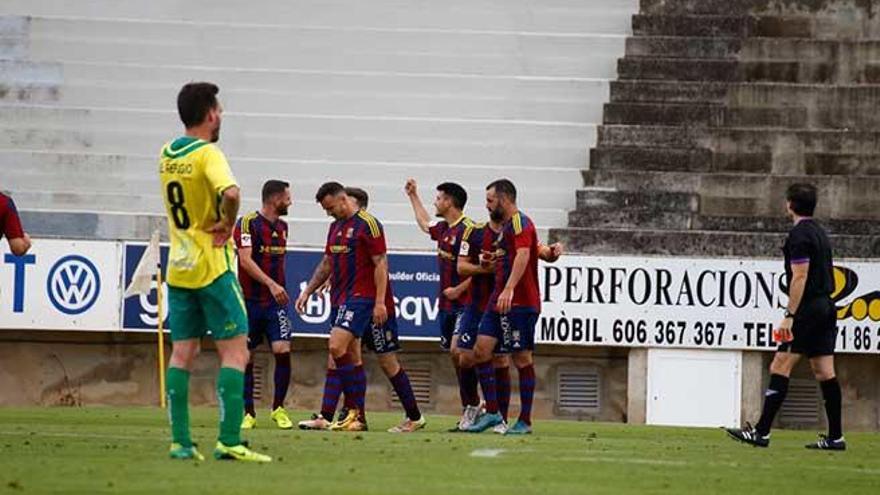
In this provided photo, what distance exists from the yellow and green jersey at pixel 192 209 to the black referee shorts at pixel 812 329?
5.84m

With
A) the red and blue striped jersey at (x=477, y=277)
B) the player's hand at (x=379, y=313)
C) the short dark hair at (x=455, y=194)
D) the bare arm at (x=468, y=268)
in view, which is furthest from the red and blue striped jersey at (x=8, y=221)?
the short dark hair at (x=455, y=194)

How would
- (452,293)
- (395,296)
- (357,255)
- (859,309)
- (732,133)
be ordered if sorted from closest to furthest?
(357,255)
(452,293)
(859,309)
(395,296)
(732,133)

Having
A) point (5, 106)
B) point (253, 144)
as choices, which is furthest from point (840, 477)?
point (5, 106)

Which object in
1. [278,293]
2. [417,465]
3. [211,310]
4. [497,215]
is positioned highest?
[497,215]

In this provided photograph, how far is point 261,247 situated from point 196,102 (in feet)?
22.2

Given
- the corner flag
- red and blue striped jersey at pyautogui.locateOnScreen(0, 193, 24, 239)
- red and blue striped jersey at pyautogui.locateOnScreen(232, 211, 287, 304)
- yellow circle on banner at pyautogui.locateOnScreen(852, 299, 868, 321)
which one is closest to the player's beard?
red and blue striped jersey at pyautogui.locateOnScreen(232, 211, 287, 304)

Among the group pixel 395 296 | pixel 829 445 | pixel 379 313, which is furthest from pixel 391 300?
pixel 395 296

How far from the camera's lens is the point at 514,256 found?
17.2 metres

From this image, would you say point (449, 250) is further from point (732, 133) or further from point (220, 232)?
point (732, 133)

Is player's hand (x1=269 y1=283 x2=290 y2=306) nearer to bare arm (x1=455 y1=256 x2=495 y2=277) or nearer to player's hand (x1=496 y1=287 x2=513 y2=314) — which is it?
bare arm (x1=455 y1=256 x2=495 y2=277)

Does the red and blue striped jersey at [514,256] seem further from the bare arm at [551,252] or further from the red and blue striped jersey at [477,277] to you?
the red and blue striped jersey at [477,277]

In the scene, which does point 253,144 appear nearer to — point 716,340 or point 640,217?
point 640,217

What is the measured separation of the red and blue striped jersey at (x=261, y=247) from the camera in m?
18.5

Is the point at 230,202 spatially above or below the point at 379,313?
above
